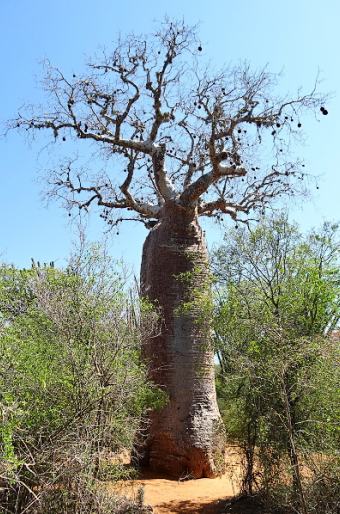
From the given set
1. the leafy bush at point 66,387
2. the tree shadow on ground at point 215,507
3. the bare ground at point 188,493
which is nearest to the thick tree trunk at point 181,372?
the bare ground at point 188,493

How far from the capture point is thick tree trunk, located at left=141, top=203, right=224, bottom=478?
20.7ft

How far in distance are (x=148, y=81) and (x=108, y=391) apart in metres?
4.52

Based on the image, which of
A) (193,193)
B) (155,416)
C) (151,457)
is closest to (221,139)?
(193,193)

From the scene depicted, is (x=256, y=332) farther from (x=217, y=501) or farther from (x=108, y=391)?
(x=217, y=501)

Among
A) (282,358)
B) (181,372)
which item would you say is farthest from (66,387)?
(181,372)

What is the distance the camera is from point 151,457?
6.50 metres

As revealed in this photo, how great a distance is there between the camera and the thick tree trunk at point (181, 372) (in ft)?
20.7

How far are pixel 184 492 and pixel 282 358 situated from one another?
2.46m

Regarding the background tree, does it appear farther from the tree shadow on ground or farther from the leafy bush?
the leafy bush

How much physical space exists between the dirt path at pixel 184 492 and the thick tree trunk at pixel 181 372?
0.65 feet

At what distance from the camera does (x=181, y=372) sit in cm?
649

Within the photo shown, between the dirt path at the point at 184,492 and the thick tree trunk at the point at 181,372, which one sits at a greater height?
the thick tree trunk at the point at 181,372

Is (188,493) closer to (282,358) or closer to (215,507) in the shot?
(215,507)

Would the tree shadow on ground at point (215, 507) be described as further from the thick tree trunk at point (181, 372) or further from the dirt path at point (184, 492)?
the thick tree trunk at point (181, 372)
